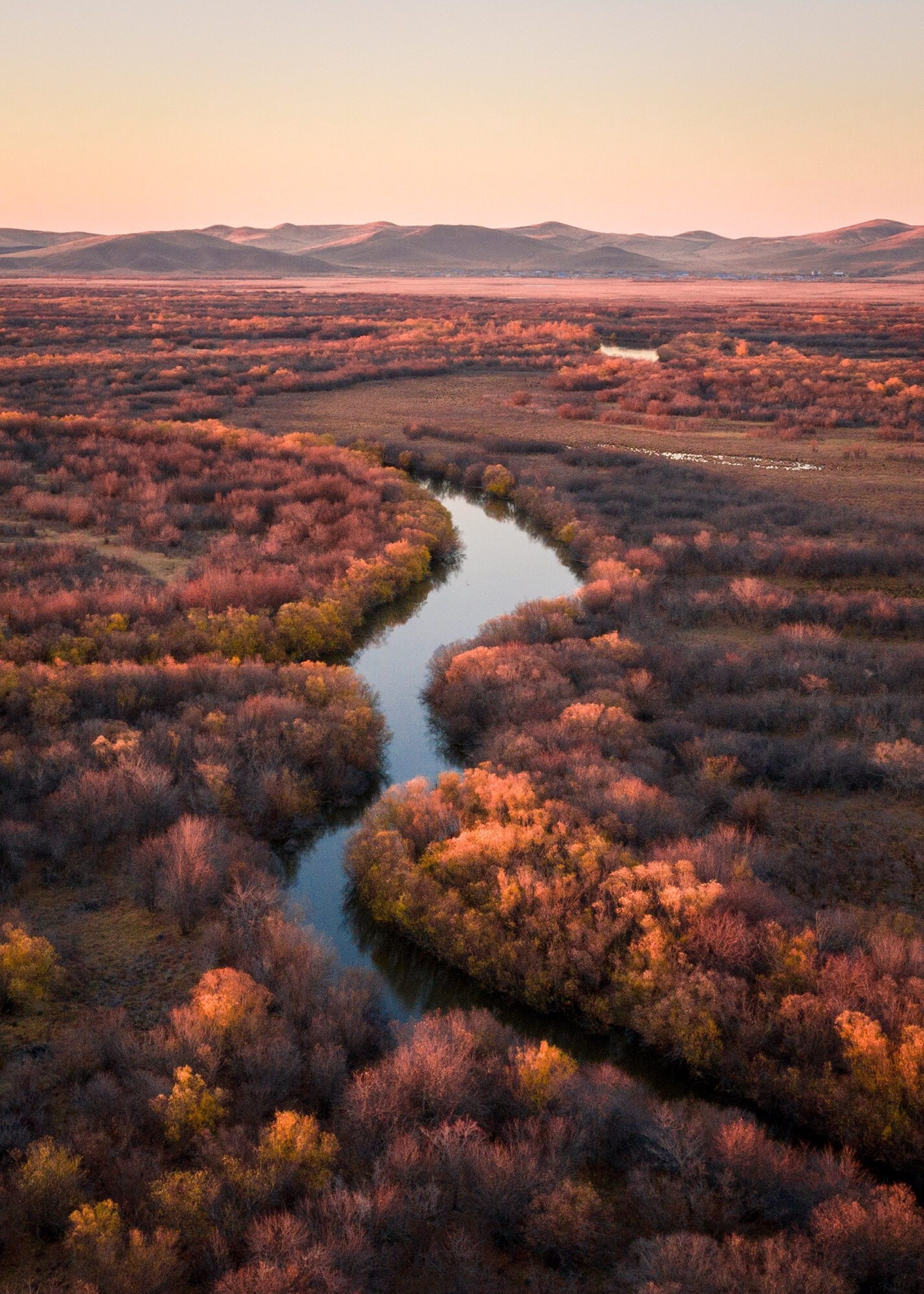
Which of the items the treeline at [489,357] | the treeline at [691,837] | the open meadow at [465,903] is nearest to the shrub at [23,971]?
the open meadow at [465,903]

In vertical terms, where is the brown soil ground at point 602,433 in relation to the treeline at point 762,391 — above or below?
below

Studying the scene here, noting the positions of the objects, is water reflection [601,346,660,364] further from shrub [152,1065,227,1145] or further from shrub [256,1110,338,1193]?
shrub [256,1110,338,1193]

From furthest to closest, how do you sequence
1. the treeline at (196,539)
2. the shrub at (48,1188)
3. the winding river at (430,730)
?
the treeline at (196,539)
the winding river at (430,730)
the shrub at (48,1188)

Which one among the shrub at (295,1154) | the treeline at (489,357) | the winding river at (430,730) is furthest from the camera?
the treeline at (489,357)

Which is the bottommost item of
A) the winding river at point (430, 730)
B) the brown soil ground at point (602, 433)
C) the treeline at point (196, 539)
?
the winding river at point (430, 730)

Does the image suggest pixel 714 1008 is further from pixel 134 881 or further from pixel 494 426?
pixel 494 426

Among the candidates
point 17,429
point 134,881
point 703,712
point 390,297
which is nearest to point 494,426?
point 17,429

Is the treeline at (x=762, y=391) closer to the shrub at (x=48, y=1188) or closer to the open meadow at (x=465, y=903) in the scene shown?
the open meadow at (x=465, y=903)
